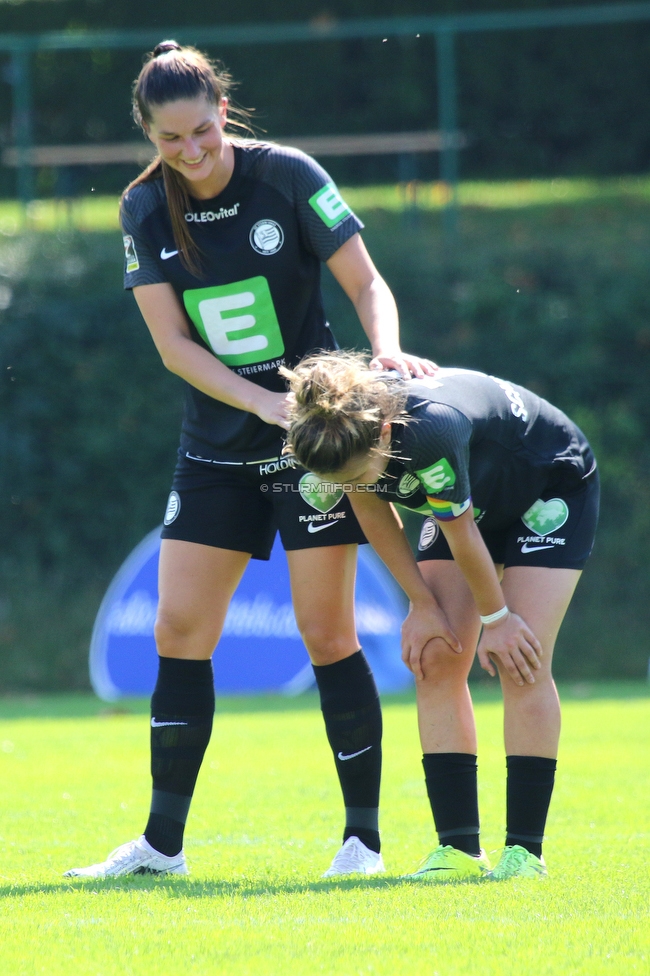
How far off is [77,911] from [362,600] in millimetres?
6344

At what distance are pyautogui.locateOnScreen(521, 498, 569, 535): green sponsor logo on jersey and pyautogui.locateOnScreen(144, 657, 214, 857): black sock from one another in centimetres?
107

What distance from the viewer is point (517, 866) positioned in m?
3.46

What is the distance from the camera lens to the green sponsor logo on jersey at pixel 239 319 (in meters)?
3.83

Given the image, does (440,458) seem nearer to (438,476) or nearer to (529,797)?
(438,476)

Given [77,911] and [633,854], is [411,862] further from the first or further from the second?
[77,911]

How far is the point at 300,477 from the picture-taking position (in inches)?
150

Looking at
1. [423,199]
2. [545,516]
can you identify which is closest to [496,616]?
[545,516]

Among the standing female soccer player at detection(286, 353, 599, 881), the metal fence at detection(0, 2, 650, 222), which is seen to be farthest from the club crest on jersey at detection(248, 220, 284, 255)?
the metal fence at detection(0, 2, 650, 222)

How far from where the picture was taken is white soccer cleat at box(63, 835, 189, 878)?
144 inches

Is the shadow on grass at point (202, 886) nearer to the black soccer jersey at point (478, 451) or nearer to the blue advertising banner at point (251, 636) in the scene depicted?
the black soccer jersey at point (478, 451)

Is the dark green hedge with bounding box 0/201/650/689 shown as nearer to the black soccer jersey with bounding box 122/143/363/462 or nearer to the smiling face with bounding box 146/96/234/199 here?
the black soccer jersey with bounding box 122/143/363/462

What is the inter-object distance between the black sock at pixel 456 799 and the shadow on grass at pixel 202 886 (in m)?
0.22

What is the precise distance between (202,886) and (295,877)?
11.9 inches

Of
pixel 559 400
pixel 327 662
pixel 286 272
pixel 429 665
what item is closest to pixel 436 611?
pixel 429 665
